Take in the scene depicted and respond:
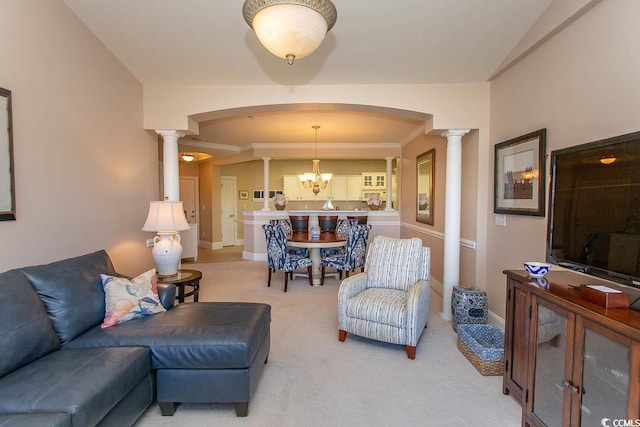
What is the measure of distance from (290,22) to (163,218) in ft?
7.28

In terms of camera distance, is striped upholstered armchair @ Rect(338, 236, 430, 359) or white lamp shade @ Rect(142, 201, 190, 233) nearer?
striped upholstered armchair @ Rect(338, 236, 430, 359)

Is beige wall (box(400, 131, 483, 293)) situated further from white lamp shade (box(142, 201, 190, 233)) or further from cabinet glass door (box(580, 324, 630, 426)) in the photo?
white lamp shade (box(142, 201, 190, 233))

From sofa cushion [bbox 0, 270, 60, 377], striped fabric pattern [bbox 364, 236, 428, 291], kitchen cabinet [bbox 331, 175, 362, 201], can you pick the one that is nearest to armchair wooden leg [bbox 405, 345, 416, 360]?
striped fabric pattern [bbox 364, 236, 428, 291]

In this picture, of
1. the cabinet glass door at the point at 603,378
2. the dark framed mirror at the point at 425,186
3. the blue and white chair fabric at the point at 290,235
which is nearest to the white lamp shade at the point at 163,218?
the blue and white chair fabric at the point at 290,235

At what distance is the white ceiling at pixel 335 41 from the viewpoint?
256 centimetres

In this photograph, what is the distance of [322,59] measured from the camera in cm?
Result: 311

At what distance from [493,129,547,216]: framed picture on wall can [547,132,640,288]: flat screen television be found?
70 cm

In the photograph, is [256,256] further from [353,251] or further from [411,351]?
[411,351]

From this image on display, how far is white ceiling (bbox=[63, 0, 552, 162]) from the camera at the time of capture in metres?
2.56

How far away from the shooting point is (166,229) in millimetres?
3062

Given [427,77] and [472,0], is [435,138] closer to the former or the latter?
[427,77]

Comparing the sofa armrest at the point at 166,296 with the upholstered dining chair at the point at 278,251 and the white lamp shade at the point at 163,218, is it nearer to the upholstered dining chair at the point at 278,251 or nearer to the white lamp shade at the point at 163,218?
the white lamp shade at the point at 163,218

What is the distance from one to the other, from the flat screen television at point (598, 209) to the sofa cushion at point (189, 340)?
1945 mm

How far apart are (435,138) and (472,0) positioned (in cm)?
228
